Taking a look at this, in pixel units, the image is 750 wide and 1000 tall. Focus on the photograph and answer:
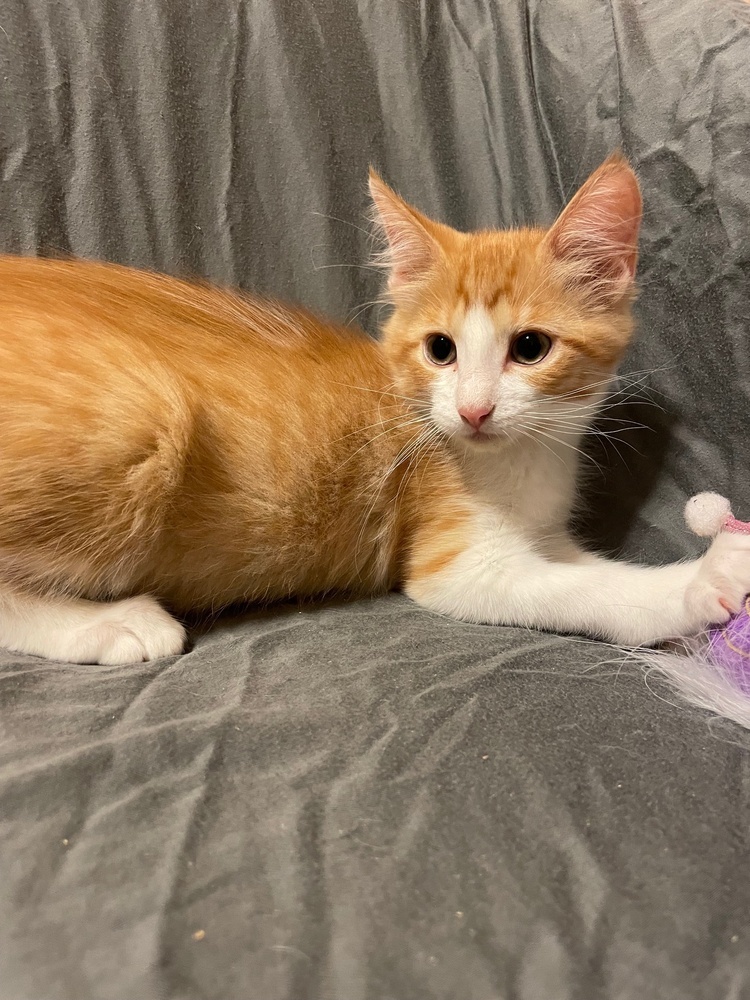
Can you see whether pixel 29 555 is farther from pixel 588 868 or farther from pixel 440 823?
pixel 588 868

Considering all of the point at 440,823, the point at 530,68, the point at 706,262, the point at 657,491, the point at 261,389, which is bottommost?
the point at 440,823

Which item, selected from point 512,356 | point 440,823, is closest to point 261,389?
point 512,356

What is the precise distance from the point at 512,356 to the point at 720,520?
438mm

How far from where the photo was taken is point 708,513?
109 centimetres

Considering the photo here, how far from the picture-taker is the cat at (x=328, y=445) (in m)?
0.96

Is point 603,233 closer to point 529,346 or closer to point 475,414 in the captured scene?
point 529,346

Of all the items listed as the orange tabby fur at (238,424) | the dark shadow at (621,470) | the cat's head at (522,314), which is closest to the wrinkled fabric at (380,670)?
the dark shadow at (621,470)

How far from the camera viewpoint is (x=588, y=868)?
61cm

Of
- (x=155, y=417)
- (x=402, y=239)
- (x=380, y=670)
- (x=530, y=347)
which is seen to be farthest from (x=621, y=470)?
(x=155, y=417)

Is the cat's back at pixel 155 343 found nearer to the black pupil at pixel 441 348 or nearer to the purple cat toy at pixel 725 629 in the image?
the black pupil at pixel 441 348

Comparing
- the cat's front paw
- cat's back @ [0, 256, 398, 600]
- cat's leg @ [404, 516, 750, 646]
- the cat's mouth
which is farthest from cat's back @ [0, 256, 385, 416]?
the cat's front paw

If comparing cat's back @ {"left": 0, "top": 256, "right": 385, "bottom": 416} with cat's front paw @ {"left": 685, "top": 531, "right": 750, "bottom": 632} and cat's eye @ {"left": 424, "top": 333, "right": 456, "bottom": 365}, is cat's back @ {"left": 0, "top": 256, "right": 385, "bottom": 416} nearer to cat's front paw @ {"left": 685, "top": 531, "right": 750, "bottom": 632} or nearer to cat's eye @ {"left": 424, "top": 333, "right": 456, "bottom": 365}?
cat's eye @ {"left": 424, "top": 333, "right": 456, "bottom": 365}

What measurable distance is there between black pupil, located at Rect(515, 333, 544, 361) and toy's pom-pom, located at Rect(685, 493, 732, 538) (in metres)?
0.37

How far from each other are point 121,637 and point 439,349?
72cm
